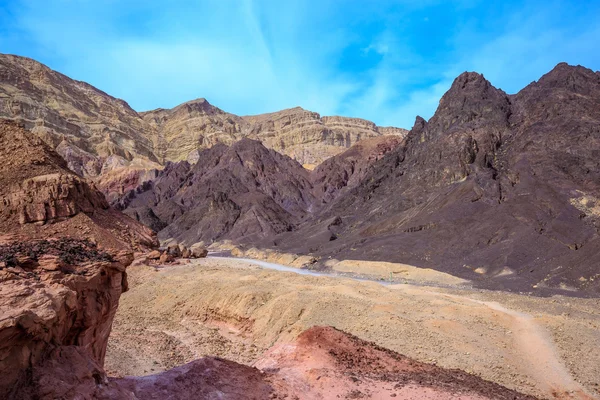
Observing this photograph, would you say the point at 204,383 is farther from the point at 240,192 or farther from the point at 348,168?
the point at 348,168

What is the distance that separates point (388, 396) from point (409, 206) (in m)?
56.7

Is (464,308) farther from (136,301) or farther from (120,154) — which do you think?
(120,154)

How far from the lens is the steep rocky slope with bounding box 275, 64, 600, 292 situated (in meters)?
40.7

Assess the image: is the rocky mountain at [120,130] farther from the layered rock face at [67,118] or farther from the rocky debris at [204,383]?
the rocky debris at [204,383]

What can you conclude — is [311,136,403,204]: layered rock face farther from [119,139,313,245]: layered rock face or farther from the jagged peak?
the jagged peak

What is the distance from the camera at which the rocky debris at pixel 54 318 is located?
636cm

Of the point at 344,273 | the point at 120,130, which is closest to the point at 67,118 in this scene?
the point at 120,130

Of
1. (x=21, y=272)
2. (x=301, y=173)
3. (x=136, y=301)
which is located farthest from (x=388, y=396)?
(x=301, y=173)

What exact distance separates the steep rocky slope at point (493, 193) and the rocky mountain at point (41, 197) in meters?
30.8

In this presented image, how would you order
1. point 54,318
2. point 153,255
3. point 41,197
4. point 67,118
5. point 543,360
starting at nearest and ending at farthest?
point 54,318 < point 543,360 < point 41,197 < point 153,255 < point 67,118

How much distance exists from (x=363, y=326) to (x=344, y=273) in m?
30.1

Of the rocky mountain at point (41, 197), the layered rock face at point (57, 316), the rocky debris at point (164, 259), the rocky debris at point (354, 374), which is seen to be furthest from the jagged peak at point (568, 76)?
the layered rock face at point (57, 316)

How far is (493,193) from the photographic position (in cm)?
5488

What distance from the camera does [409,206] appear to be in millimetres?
64562
